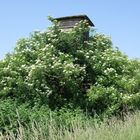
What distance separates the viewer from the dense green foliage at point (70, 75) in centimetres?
1284

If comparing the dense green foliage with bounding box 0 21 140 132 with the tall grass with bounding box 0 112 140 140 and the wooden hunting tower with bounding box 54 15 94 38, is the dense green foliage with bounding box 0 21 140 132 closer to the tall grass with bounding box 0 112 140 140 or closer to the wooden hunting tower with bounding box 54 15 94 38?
the wooden hunting tower with bounding box 54 15 94 38

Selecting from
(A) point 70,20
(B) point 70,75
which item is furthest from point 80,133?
(A) point 70,20

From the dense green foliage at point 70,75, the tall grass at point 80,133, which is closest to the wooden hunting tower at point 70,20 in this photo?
the dense green foliage at point 70,75

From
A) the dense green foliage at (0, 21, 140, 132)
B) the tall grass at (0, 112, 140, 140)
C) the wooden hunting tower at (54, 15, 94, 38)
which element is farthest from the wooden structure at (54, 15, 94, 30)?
the tall grass at (0, 112, 140, 140)

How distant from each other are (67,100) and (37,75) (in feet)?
3.73

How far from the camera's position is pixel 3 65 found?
13898mm

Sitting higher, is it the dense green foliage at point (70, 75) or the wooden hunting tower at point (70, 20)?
the wooden hunting tower at point (70, 20)

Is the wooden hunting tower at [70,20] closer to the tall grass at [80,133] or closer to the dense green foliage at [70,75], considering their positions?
the dense green foliage at [70,75]

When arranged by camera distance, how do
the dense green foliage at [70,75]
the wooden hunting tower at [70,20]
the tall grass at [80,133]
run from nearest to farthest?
1. the tall grass at [80,133]
2. the dense green foliage at [70,75]
3. the wooden hunting tower at [70,20]

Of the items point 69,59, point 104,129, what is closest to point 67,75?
point 69,59

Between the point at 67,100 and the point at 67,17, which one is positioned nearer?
the point at 67,100

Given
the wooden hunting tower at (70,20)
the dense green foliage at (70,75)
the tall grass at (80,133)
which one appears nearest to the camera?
the tall grass at (80,133)

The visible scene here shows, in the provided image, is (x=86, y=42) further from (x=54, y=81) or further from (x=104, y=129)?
(x=104, y=129)

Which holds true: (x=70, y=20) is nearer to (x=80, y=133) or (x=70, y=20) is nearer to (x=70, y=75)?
(x=70, y=75)
